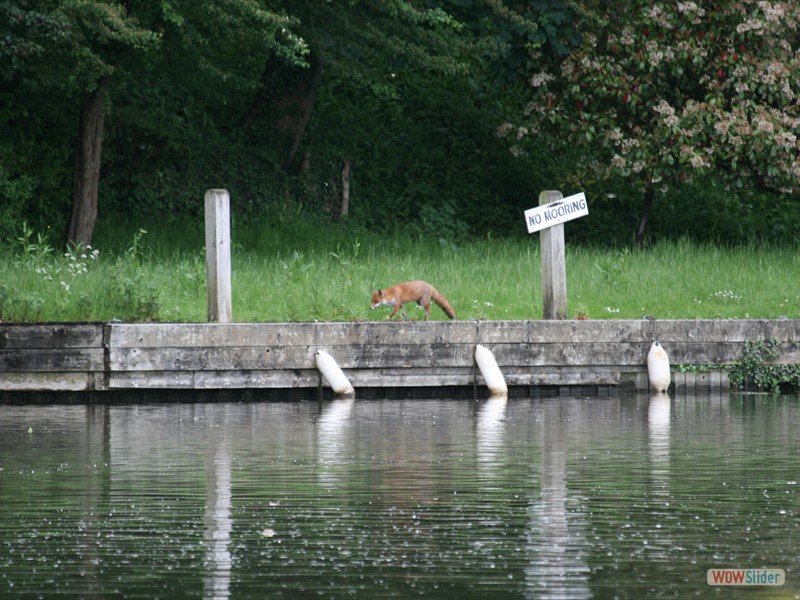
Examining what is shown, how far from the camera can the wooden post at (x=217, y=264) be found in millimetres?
16797

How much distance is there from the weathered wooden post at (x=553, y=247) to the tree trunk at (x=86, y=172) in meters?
9.29

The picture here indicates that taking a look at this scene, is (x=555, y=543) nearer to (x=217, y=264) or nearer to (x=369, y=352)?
(x=369, y=352)

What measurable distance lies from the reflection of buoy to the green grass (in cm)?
113

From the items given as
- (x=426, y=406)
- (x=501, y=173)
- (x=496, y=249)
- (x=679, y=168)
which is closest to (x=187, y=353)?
(x=426, y=406)

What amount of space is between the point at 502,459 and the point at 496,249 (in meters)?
14.1

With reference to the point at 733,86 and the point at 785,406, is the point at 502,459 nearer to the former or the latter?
the point at 785,406

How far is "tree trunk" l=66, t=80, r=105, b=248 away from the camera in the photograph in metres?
23.9

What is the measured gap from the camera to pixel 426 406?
640 inches

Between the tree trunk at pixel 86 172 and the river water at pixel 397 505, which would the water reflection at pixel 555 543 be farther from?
the tree trunk at pixel 86 172

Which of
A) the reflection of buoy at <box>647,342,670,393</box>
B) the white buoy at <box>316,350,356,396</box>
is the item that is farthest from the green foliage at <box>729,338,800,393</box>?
the white buoy at <box>316,350,356,396</box>

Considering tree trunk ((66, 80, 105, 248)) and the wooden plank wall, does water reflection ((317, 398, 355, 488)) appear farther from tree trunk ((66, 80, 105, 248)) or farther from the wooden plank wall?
tree trunk ((66, 80, 105, 248))

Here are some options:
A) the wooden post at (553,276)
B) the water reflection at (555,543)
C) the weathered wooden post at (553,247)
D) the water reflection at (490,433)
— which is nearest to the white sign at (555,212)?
the weathered wooden post at (553,247)

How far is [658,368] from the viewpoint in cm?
1722

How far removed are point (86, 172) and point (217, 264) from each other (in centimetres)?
802
